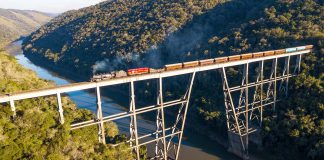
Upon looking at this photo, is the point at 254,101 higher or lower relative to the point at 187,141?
higher

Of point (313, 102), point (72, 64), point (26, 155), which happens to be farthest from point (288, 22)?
point (72, 64)

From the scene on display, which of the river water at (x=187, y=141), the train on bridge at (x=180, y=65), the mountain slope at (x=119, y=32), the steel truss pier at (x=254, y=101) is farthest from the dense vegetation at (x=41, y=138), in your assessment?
the mountain slope at (x=119, y=32)

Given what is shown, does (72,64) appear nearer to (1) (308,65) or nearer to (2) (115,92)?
(2) (115,92)

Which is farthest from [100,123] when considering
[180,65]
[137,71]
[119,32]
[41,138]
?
[119,32]

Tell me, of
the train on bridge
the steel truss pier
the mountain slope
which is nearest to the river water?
the steel truss pier

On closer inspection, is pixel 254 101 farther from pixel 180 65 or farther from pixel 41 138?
pixel 41 138

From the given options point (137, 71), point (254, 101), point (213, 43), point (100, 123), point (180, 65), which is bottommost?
point (254, 101)
